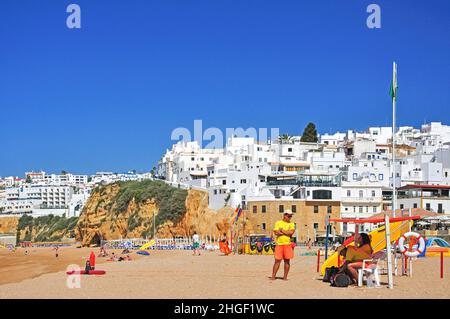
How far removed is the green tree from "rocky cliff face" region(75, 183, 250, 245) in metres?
30.9

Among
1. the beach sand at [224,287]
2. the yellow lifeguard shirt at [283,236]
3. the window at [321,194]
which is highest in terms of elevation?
the window at [321,194]

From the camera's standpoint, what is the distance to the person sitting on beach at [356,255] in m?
13.6

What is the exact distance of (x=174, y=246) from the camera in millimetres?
51062

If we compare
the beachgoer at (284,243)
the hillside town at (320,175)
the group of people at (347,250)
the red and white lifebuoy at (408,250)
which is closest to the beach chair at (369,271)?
the group of people at (347,250)

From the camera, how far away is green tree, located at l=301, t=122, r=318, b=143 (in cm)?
9600

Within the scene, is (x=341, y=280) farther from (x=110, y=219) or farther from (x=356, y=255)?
(x=110, y=219)

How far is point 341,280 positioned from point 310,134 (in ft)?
276

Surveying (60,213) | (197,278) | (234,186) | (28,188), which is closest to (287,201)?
(234,186)

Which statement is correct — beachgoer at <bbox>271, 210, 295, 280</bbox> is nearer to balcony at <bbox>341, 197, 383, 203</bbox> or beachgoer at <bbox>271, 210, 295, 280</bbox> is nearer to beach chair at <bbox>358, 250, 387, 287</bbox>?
beach chair at <bbox>358, 250, 387, 287</bbox>

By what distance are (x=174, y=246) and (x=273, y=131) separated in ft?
140

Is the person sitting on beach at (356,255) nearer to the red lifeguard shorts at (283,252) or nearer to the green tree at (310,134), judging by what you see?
the red lifeguard shorts at (283,252)

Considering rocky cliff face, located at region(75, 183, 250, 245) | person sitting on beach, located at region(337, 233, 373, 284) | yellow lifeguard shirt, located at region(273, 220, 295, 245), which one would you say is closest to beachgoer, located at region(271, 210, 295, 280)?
yellow lifeguard shirt, located at region(273, 220, 295, 245)

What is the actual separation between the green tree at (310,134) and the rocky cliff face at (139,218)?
3092 cm

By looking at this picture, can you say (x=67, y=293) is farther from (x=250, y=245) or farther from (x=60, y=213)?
(x=60, y=213)
